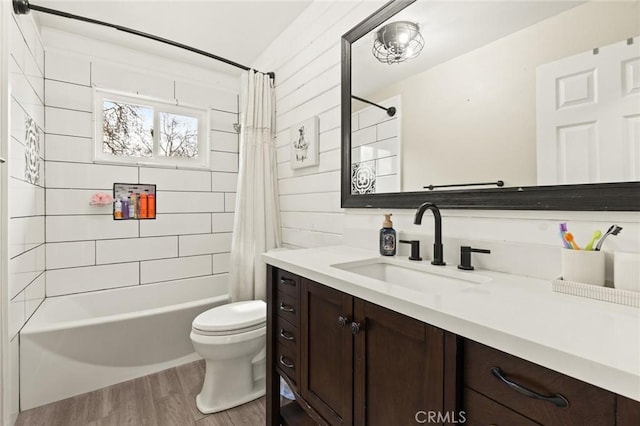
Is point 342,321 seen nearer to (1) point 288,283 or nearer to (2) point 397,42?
(1) point 288,283

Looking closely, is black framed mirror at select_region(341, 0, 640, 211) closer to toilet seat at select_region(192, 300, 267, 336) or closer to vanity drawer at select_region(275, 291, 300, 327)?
vanity drawer at select_region(275, 291, 300, 327)

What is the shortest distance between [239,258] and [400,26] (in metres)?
1.78

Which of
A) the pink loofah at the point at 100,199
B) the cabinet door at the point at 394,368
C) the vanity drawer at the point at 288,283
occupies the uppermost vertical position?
the pink loofah at the point at 100,199

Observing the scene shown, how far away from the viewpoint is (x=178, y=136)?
2721mm

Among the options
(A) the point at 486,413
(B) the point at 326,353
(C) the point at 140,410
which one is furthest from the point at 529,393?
(C) the point at 140,410

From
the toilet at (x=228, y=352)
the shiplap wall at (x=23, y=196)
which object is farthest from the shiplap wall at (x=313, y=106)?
the shiplap wall at (x=23, y=196)

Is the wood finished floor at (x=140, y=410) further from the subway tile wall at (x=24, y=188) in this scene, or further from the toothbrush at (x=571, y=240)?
the toothbrush at (x=571, y=240)

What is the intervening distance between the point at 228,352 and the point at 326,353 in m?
0.84

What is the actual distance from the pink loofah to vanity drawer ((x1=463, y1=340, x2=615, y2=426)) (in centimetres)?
272

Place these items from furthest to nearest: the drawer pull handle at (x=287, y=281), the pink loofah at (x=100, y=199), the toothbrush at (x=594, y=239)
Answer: the pink loofah at (x=100, y=199) < the drawer pull handle at (x=287, y=281) < the toothbrush at (x=594, y=239)

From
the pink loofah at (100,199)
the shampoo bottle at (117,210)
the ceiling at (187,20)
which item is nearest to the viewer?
the ceiling at (187,20)

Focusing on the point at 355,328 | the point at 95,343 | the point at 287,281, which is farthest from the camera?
the point at 95,343

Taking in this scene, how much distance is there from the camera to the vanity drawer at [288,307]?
48.4 inches

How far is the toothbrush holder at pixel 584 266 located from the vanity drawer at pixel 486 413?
0.45m
